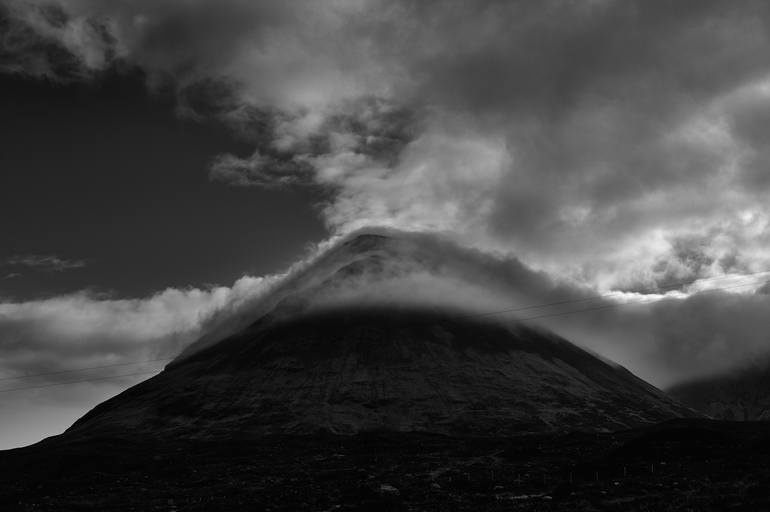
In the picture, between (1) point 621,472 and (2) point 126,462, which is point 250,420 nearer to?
(2) point 126,462

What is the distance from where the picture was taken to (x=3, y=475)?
125562 millimetres

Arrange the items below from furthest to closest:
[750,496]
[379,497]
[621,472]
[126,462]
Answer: [126,462] → [621,472] → [379,497] → [750,496]

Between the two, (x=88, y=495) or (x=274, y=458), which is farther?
(x=274, y=458)

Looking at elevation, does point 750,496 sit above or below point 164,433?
below

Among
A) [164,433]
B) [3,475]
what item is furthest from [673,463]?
[164,433]

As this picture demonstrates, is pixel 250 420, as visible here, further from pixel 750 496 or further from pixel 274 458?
pixel 750 496

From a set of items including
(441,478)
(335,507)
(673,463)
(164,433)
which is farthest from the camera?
(164,433)

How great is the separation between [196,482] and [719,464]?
7799 cm

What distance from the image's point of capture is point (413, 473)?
342ft

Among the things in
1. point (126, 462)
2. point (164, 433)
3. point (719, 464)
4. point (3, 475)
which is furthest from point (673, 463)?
point (164, 433)

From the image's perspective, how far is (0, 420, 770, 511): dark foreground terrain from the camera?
6756 cm

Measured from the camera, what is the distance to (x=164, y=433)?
194m

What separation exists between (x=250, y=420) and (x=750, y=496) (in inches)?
6381

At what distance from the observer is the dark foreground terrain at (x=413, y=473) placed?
67562mm
